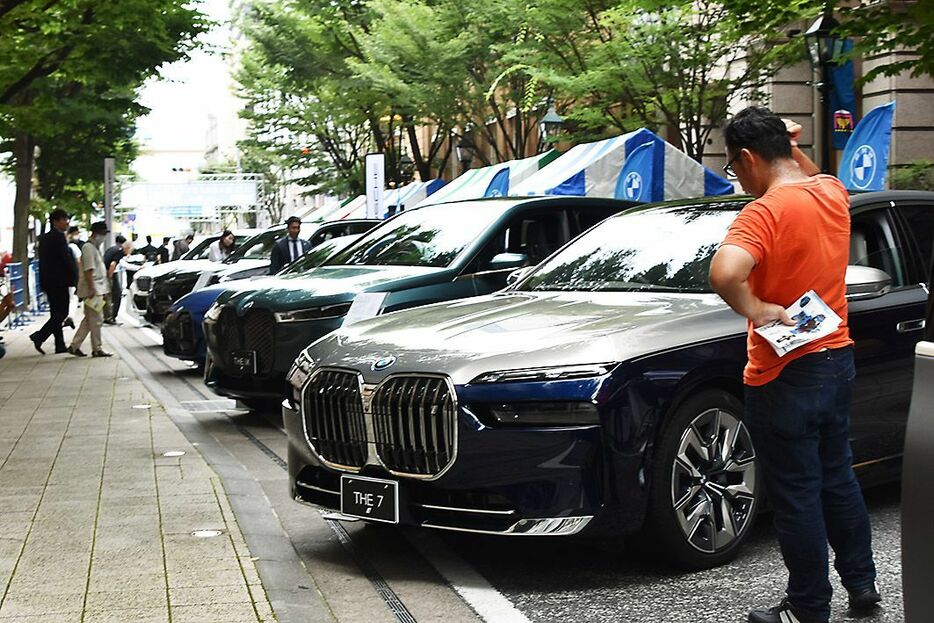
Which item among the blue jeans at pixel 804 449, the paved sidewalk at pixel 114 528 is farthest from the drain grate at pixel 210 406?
the blue jeans at pixel 804 449

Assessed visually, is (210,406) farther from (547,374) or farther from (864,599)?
(864,599)

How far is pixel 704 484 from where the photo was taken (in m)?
5.98

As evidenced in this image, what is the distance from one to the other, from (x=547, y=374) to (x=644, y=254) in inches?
65.1

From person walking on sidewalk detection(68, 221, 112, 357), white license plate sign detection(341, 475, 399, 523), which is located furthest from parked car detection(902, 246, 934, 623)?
person walking on sidewalk detection(68, 221, 112, 357)

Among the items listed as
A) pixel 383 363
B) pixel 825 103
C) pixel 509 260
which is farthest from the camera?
pixel 825 103

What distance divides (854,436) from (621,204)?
5223 millimetres

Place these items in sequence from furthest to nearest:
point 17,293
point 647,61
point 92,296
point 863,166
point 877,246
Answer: point 17,293 → point 647,61 → point 92,296 → point 863,166 → point 877,246

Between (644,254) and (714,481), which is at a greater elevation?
(644,254)

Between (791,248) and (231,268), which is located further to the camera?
(231,268)

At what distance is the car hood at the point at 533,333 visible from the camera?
5.82 meters

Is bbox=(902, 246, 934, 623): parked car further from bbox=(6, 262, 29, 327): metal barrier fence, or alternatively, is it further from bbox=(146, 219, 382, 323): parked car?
bbox=(6, 262, 29, 327): metal barrier fence

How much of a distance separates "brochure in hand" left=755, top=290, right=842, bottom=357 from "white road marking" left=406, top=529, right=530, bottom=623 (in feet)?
4.88

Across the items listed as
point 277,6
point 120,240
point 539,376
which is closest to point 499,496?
point 539,376

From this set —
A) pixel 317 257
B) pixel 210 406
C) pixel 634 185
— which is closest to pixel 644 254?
pixel 317 257
